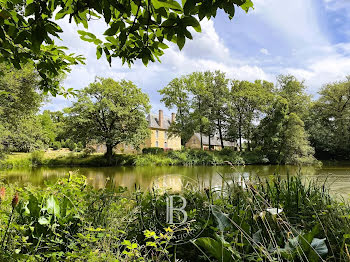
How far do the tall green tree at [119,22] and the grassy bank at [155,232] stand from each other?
1094mm

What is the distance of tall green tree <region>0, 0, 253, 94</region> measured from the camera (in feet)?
4.17

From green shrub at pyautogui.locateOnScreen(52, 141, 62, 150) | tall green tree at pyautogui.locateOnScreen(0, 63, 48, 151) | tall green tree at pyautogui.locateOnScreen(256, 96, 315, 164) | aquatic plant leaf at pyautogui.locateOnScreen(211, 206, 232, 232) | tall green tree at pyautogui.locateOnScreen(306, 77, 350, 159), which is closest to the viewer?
aquatic plant leaf at pyautogui.locateOnScreen(211, 206, 232, 232)

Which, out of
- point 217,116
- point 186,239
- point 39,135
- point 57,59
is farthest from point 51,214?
point 217,116

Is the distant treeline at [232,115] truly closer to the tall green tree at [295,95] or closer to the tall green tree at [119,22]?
the tall green tree at [295,95]

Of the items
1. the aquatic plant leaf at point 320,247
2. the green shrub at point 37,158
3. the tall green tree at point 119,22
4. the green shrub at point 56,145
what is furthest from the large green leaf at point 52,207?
the green shrub at point 56,145

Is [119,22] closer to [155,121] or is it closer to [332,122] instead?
[332,122]

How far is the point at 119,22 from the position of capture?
146 centimetres

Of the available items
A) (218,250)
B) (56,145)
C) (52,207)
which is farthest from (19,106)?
(56,145)

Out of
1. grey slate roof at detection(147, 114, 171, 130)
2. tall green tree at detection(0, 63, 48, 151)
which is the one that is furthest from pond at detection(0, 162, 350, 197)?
grey slate roof at detection(147, 114, 171, 130)

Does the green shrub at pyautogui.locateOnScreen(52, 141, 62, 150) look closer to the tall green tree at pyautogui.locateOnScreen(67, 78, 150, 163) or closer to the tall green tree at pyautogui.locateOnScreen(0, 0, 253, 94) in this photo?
the tall green tree at pyautogui.locateOnScreen(67, 78, 150, 163)

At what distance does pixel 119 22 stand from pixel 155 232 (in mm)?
1694

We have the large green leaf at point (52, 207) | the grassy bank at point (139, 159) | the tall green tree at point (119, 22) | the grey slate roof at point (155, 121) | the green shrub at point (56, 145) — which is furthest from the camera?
the green shrub at point (56, 145)

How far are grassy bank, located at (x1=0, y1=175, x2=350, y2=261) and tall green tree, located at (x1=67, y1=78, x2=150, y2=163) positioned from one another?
23.4m

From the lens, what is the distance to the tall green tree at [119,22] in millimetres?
1272
